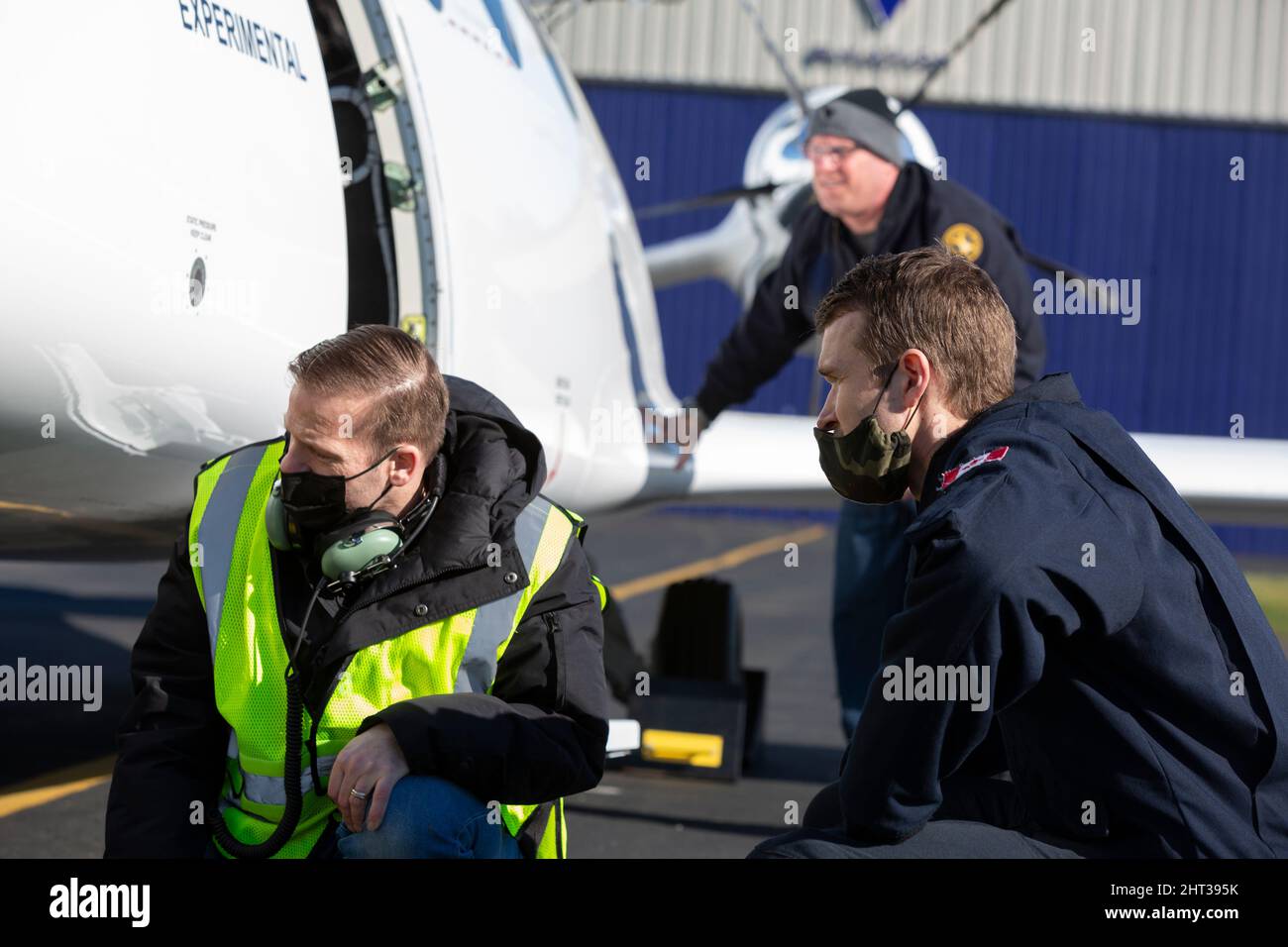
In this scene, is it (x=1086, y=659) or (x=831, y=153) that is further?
(x=831, y=153)

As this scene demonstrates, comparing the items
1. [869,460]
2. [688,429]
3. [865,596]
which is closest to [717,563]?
[688,429]

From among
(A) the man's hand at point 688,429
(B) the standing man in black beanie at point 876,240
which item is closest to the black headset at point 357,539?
(B) the standing man in black beanie at point 876,240

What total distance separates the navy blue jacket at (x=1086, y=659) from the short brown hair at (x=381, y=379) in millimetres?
823

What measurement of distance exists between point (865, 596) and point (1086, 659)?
319cm

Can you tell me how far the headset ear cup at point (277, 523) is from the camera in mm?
2414

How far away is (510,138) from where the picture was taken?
17.3 feet

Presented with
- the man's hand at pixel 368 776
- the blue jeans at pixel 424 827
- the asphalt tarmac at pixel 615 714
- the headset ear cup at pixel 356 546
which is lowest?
the asphalt tarmac at pixel 615 714

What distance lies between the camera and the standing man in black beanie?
5062mm

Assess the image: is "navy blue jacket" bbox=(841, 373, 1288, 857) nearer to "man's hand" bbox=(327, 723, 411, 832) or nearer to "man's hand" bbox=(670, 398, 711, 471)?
"man's hand" bbox=(327, 723, 411, 832)

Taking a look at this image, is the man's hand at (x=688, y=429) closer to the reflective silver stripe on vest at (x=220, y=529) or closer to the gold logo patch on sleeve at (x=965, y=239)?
the gold logo patch on sleeve at (x=965, y=239)

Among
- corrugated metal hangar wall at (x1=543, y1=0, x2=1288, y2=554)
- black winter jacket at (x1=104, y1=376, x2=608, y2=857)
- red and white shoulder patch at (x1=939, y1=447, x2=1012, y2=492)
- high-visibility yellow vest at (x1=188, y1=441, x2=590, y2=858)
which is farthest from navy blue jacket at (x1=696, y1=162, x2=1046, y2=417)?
corrugated metal hangar wall at (x1=543, y1=0, x2=1288, y2=554)

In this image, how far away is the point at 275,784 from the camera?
94.3 inches

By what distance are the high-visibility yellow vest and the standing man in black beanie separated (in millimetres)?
2872

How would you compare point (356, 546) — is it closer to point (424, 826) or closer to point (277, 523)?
point (277, 523)
